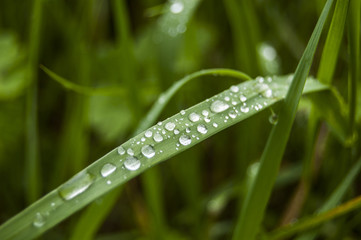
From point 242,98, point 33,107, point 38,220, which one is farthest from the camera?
point 33,107

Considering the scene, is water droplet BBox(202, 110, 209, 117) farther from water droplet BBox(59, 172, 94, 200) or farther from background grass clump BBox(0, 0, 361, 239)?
water droplet BBox(59, 172, 94, 200)

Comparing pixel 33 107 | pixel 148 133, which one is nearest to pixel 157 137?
pixel 148 133

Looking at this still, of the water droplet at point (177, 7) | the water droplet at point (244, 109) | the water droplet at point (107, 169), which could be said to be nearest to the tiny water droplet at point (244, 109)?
the water droplet at point (244, 109)

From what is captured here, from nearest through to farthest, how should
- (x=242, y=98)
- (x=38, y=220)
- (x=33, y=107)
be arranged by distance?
(x=38, y=220) → (x=242, y=98) → (x=33, y=107)

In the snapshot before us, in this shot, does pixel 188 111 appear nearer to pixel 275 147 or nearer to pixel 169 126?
pixel 169 126

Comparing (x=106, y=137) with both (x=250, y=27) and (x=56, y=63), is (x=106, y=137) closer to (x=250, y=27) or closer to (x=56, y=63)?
(x=56, y=63)

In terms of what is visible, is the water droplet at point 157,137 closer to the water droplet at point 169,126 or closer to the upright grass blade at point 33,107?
the water droplet at point 169,126
